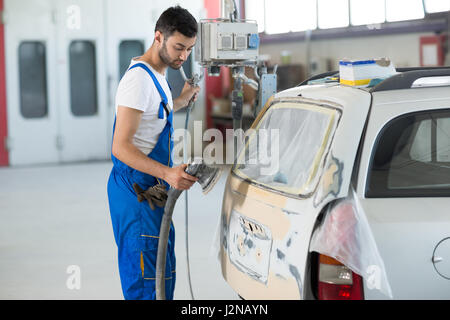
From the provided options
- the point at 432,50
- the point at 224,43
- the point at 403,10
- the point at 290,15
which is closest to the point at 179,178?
the point at 224,43

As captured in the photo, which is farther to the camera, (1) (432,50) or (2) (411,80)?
(1) (432,50)

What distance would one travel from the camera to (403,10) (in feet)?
27.3

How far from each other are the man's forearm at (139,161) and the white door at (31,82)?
7.42 m

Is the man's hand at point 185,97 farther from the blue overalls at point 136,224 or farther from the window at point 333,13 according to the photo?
the window at point 333,13

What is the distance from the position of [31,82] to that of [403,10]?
531cm

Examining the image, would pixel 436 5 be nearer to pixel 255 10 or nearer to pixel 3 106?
pixel 255 10

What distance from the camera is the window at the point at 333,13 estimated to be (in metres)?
9.43

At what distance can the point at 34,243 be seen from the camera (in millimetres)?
5383

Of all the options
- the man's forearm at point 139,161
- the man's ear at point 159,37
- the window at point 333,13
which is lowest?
the man's forearm at point 139,161

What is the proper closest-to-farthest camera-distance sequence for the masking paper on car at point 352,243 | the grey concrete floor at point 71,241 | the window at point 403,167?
the masking paper on car at point 352,243 → the window at point 403,167 → the grey concrete floor at point 71,241

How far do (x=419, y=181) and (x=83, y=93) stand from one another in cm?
830

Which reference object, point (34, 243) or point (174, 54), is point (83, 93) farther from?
point (174, 54)

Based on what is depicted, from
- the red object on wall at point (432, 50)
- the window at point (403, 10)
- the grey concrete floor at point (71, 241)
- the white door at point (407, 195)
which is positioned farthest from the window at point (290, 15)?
the white door at point (407, 195)
